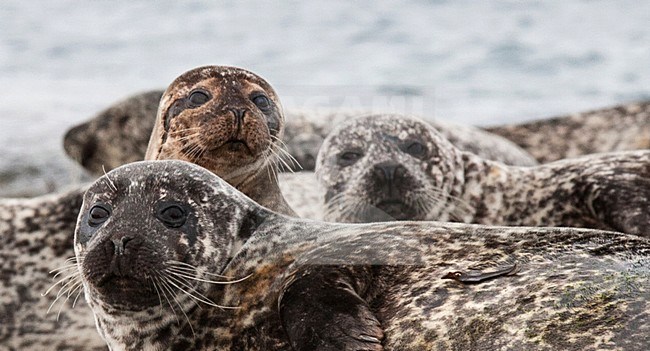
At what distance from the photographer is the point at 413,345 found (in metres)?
3.68

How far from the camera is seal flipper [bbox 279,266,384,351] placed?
3.55m

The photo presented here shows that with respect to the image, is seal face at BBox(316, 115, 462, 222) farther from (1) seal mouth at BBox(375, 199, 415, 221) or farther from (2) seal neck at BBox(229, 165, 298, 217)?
(2) seal neck at BBox(229, 165, 298, 217)

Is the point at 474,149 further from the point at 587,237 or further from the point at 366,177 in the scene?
the point at 587,237

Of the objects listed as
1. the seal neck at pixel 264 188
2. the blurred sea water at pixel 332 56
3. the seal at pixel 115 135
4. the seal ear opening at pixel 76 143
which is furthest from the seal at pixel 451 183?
the blurred sea water at pixel 332 56

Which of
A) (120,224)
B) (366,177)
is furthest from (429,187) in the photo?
(120,224)

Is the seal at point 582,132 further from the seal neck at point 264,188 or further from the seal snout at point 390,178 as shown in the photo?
the seal neck at point 264,188

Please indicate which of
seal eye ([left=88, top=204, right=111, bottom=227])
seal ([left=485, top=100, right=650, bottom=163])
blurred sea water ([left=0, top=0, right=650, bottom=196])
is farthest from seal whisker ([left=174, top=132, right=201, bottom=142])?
blurred sea water ([left=0, top=0, right=650, bottom=196])

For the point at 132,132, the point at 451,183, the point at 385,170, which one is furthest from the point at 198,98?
the point at 132,132

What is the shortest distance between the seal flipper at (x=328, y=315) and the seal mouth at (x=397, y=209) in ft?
6.93

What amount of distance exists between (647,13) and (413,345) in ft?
72.2

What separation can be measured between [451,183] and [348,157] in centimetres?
55

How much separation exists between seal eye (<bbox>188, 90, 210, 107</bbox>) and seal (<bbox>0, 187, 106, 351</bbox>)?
1.07 m

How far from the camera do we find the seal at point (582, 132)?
9070 mm

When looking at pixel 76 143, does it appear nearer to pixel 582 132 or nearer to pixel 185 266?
pixel 582 132
